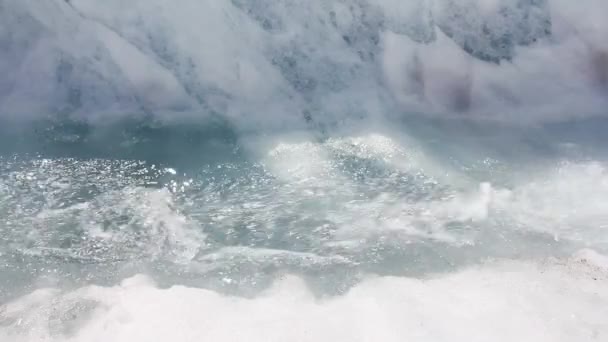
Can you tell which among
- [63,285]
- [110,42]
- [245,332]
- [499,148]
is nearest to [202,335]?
[245,332]

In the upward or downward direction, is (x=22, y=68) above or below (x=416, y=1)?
below

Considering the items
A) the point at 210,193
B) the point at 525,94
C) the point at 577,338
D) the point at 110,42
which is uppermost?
the point at 110,42

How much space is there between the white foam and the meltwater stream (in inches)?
0.5

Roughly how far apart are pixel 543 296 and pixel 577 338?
36 centimetres

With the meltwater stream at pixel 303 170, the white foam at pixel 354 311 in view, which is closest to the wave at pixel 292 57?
the meltwater stream at pixel 303 170

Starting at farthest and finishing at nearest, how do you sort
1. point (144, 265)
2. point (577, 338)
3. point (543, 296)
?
point (144, 265) → point (543, 296) → point (577, 338)

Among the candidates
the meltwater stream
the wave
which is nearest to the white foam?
the meltwater stream

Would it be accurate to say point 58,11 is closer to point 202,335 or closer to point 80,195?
point 80,195

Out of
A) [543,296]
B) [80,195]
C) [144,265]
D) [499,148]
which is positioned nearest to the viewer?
[543,296]

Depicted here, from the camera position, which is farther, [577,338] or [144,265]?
[144,265]

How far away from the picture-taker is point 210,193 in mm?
4508

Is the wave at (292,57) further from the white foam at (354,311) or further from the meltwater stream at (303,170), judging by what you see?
the white foam at (354,311)

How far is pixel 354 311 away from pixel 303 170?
148 cm

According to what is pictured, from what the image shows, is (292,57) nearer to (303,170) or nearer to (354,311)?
(303,170)
